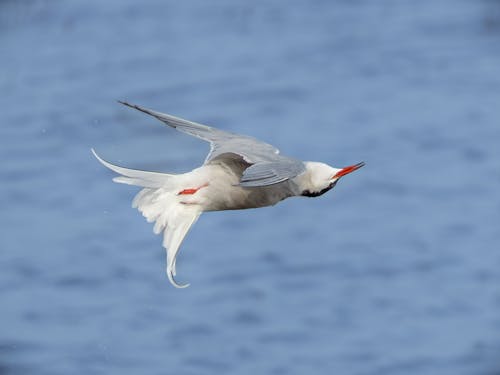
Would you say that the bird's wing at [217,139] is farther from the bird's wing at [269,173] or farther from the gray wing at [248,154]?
the bird's wing at [269,173]

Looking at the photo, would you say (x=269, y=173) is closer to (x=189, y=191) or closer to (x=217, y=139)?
(x=189, y=191)

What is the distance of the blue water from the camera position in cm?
2331

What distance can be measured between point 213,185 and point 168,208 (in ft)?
0.95

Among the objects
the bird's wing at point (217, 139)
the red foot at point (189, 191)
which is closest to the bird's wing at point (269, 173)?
the bird's wing at point (217, 139)

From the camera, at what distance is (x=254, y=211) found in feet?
86.6

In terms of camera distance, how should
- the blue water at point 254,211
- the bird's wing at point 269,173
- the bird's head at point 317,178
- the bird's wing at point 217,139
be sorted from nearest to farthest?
the bird's wing at point 269,173 < the bird's wing at point 217,139 < the bird's head at point 317,178 < the blue water at point 254,211

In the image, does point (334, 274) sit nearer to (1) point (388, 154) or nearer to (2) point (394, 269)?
(2) point (394, 269)

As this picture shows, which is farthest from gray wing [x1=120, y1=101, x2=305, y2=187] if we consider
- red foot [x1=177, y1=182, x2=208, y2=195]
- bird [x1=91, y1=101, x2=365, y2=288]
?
red foot [x1=177, y1=182, x2=208, y2=195]

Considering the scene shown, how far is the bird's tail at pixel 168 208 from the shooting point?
764cm

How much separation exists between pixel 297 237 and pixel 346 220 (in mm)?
1024

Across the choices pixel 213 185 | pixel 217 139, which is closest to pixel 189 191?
pixel 213 185

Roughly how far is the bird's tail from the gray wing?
225mm

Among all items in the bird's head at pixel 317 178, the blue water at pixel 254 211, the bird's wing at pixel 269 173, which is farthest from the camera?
the blue water at pixel 254 211

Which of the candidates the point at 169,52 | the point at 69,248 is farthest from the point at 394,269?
the point at 169,52
